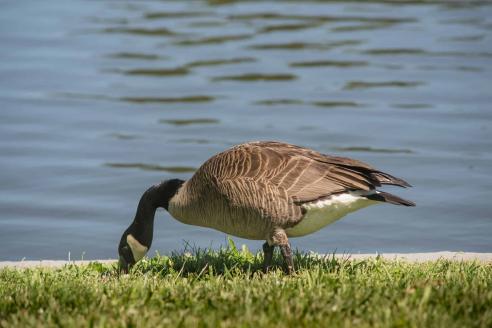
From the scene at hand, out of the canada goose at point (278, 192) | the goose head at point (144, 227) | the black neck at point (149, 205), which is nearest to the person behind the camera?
the canada goose at point (278, 192)

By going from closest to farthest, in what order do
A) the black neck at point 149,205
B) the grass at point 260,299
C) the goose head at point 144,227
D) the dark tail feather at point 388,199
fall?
the grass at point 260,299
the dark tail feather at point 388,199
the goose head at point 144,227
the black neck at point 149,205

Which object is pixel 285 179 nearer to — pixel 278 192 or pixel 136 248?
pixel 278 192

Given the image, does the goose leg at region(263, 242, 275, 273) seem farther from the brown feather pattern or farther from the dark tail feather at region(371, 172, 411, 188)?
the dark tail feather at region(371, 172, 411, 188)

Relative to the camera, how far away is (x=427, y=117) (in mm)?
14711

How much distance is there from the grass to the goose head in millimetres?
645

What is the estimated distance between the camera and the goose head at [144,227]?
816 centimetres

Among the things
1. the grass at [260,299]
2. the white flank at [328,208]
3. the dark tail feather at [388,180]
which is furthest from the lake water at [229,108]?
the grass at [260,299]

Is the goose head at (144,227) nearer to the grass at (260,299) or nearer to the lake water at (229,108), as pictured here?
the grass at (260,299)

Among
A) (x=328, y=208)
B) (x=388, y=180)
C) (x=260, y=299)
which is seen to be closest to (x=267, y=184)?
(x=328, y=208)

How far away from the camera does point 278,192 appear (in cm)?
751

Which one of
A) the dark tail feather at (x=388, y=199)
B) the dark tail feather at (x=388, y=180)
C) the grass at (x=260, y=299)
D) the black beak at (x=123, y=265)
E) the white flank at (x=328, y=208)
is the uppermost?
the dark tail feather at (x=388, y=180)

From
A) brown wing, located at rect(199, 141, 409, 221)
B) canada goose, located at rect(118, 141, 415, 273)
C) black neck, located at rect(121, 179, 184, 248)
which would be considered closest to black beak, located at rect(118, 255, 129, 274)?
black neck, located at rect(121, 179, 184, 248)

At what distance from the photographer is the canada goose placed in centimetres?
747

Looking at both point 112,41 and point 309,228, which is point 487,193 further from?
point 112,41
